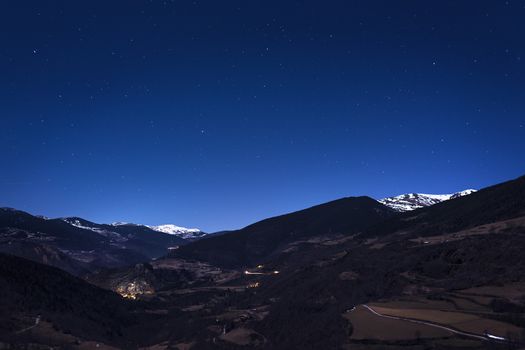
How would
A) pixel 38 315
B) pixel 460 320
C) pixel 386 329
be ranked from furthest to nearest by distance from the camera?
pixel 38 315 → pixel 386 329 → pixel 460 320

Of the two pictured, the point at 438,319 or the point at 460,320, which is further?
the point at 438,319

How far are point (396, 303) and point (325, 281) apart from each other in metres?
71.2

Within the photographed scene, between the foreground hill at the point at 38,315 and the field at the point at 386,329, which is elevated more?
the foreground hill at the point at 38,315

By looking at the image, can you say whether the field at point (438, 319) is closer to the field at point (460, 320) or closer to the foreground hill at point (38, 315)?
the field at point (460, 320)

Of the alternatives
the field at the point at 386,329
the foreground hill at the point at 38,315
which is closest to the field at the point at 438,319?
the field at the point at 386,329

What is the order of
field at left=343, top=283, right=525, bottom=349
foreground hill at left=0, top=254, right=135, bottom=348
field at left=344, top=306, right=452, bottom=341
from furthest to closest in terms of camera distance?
1. foreground hill at left=0, top=254, right=135, bottom=348
2. field at left=344, top=306, right=452, bottom=341
3. field at left=343, top=283, right=525, bottom=349

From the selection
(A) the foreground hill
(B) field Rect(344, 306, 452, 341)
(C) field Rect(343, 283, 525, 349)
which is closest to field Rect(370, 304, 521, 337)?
(C) field Rect(343, 283, 525, 349)

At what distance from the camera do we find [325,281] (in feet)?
636

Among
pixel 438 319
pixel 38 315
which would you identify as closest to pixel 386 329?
pixel 438 319

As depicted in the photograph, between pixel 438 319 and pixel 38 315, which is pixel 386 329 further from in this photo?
pixel 38 315

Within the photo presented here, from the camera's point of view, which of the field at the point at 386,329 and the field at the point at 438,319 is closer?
the field at the point at 438,319

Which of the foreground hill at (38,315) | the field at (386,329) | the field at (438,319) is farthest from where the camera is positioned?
the foreground hill at (38,315)

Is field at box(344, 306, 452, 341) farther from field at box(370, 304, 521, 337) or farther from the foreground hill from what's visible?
the foreground hill

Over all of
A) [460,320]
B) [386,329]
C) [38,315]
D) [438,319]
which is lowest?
[386,329]
